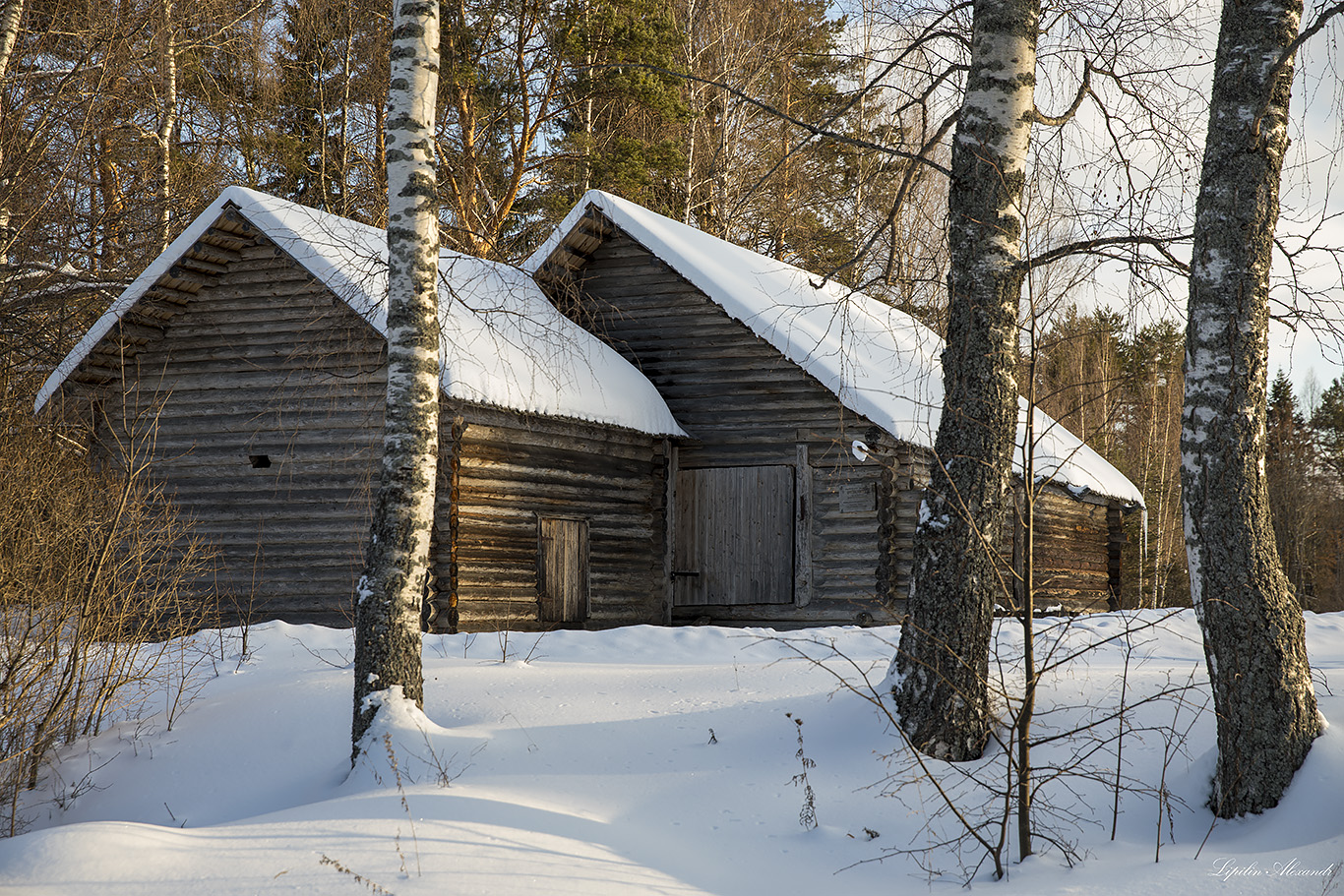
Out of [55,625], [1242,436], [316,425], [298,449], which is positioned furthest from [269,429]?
[1242,436]

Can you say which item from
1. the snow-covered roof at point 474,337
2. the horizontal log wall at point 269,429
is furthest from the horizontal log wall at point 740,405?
the horizontal log wall at point 269,429

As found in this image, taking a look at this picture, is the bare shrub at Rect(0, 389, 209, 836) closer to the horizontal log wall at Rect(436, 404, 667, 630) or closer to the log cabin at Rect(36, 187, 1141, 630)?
the log cabin at Rect(36, 187, 1141, 630)

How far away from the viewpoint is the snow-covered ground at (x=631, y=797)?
4355mm

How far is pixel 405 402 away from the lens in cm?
615

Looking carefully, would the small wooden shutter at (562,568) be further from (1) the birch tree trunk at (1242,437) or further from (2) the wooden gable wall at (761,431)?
(1) the birch tree trunk at (1242,437)

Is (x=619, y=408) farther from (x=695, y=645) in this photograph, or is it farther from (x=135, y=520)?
(x=135, y=520)

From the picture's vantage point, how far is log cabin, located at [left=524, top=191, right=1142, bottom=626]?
44.3ft

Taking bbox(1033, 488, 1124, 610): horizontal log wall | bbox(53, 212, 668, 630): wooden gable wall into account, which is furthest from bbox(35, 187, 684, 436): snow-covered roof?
bbox(1033, 488, 1124, 610): horizontal log wall

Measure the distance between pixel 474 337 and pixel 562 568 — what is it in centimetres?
318

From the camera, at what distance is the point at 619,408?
13.5m

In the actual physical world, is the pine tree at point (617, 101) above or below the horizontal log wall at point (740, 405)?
above

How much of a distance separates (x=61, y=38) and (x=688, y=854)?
18.0 metres

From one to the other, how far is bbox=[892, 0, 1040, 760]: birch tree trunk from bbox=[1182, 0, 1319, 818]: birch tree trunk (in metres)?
1.06

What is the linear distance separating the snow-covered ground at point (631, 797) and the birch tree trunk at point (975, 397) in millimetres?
372
